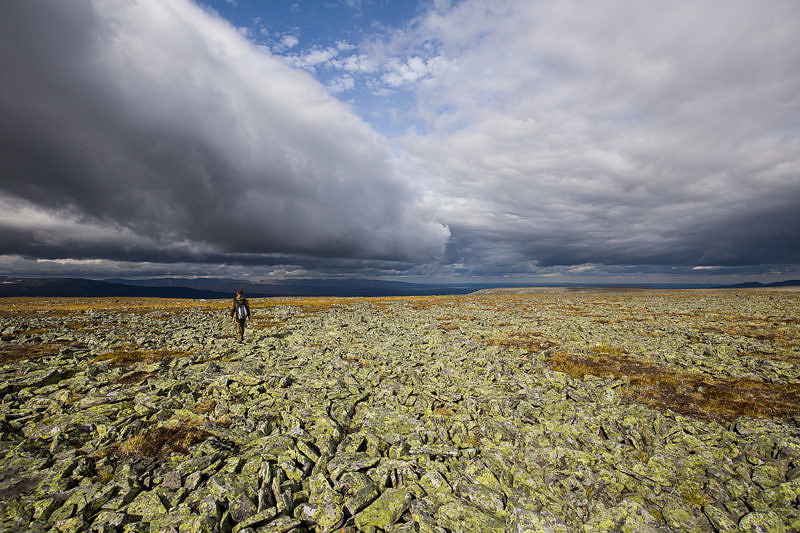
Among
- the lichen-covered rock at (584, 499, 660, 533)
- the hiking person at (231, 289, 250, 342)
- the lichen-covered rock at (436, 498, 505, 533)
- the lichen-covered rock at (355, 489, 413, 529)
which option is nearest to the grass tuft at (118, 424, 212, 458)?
the lichen-covered rock at (355, 489, 413, 529)

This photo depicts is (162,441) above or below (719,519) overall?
above

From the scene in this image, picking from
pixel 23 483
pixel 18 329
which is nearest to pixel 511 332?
pixel 23 483

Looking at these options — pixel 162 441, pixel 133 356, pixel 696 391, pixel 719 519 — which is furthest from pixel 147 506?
pixel 696 391

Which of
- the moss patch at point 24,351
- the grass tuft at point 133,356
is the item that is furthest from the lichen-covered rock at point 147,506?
the moss patch at point 24,351

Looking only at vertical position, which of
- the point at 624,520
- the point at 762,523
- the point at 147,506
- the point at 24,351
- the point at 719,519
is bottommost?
the point at 624,520

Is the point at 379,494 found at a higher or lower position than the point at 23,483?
lower

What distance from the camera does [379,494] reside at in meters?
10.7

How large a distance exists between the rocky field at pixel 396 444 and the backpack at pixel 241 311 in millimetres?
6472

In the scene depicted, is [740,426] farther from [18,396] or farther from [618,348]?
[18,396]

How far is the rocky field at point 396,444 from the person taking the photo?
9562 millimetres

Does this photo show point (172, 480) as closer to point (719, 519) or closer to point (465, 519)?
point (465, 519)

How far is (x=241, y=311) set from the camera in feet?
103

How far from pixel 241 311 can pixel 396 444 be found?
2406cm

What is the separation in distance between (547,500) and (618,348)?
1005 inches
